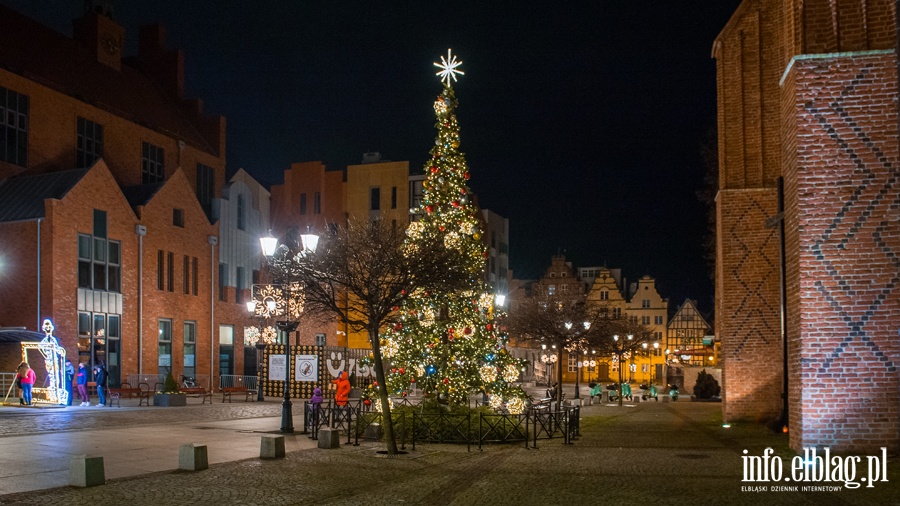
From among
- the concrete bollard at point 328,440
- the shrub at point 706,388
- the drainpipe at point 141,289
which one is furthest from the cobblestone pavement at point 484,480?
the drainpipe at point 141,289

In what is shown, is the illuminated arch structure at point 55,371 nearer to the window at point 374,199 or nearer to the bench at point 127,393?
the bench at point 127,393

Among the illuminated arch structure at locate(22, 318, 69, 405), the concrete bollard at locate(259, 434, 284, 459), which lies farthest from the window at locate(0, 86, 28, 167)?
the concrete bollard at locate(259, 434, 284, 459)

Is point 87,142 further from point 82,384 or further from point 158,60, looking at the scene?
point 82,384

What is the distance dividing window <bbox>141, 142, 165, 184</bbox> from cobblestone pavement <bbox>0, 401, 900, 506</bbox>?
35.1 meters

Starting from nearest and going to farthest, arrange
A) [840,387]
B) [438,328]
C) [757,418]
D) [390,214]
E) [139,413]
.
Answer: [840,387], [438,328], [757,418], [139,413], [390,214]

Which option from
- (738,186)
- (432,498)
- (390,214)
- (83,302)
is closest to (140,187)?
(83,302)

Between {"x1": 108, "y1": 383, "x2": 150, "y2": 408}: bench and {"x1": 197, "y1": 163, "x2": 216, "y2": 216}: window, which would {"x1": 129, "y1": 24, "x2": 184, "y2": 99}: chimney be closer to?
{"x1": 197, "y1": 163, "x2": 216, "y2": 216}: window

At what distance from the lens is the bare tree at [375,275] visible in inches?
685

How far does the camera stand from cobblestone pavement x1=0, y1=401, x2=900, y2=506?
1117 cm

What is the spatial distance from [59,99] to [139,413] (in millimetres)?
21213

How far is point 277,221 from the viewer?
6594cm

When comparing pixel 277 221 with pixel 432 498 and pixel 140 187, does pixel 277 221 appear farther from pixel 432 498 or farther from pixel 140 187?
pixel 432 498

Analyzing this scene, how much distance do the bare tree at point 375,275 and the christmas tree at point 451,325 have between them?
4.35ft

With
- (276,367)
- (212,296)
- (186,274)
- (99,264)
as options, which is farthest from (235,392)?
(212,296)
